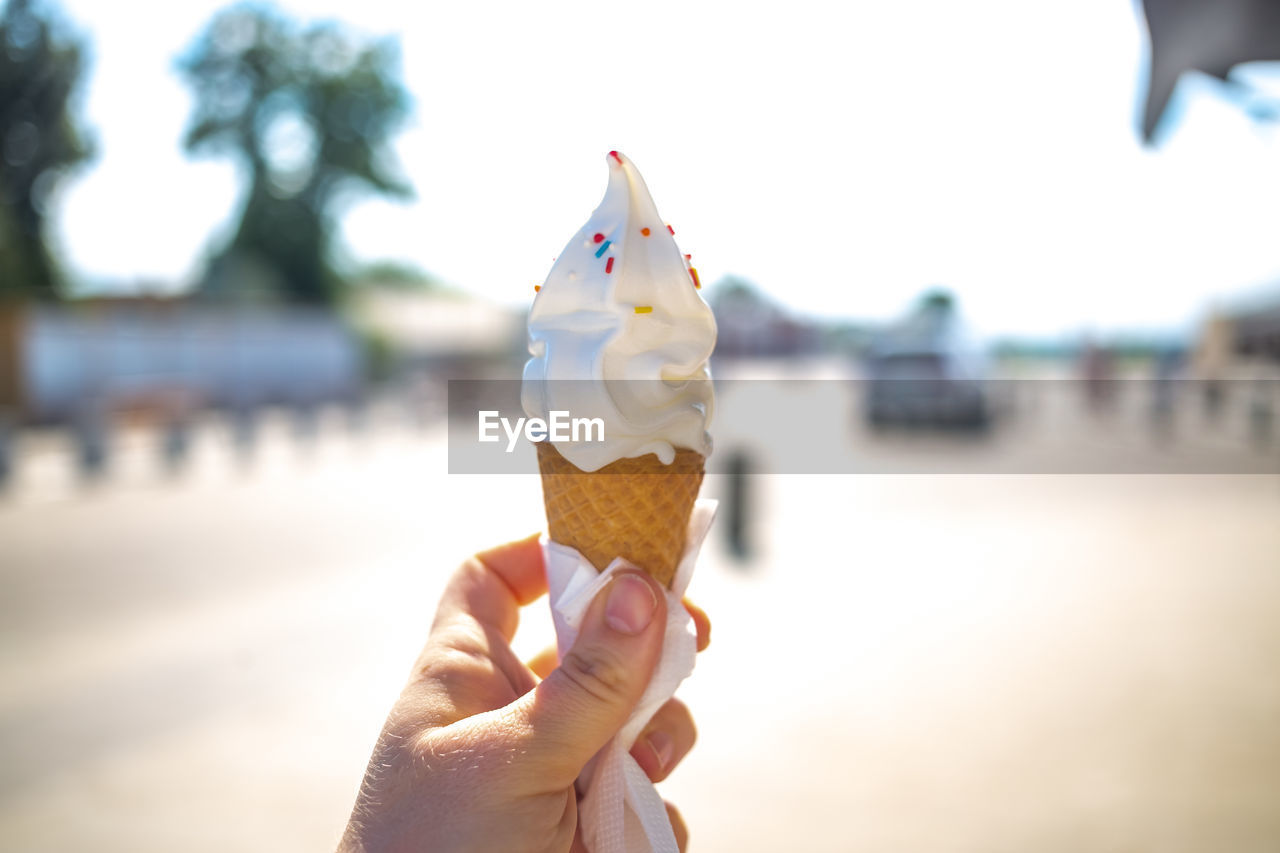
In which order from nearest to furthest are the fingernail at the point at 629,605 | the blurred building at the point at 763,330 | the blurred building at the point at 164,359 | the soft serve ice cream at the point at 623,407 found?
the fingernail at the point at 629,605
the soft serve ice cream at the point at 623,407
the blurred building at the point at 164,359
the blurred building at the point at 763,330

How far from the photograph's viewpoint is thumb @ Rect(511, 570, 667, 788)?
1576mm

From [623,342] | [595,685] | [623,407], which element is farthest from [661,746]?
[623,342]

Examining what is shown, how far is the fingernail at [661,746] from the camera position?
1930 millimetres

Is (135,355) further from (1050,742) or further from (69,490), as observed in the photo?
(1050,742)

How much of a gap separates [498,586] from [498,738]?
1.75ft

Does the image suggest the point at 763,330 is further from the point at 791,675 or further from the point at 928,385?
the point at 791,675

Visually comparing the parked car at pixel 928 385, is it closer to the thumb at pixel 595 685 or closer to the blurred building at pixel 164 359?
the blurred building at pixel 164 359

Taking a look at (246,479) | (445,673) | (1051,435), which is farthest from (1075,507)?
(246,479)

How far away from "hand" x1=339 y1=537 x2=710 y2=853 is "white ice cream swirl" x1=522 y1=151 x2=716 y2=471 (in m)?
0.34

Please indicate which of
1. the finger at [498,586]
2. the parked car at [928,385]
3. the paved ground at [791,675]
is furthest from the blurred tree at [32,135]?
the finger at [498,586]

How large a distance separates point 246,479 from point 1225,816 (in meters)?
11.9

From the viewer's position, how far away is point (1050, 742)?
4.28 meters

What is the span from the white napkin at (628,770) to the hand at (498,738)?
53 mm

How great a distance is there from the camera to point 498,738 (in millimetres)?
1550
